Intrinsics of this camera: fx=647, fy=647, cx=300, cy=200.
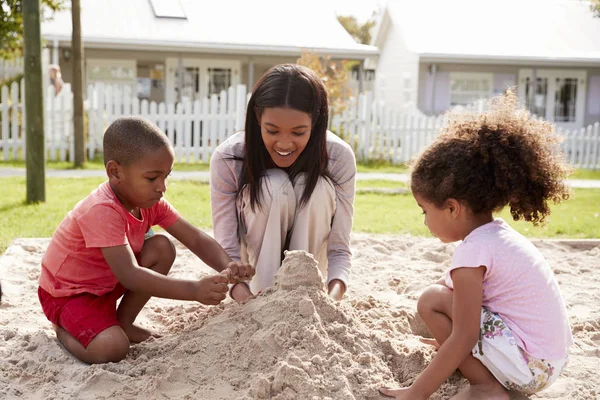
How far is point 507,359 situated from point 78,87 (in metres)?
9.53

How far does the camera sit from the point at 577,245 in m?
5.23

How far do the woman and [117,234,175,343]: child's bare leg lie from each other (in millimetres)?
327

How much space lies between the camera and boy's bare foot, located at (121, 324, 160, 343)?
10.2 ft

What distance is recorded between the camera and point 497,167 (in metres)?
2.36

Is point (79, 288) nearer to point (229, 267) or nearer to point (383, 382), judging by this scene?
point (229, 267)

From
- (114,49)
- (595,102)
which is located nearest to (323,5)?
(114,49)

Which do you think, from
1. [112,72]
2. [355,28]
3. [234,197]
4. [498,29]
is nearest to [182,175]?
[234,197]

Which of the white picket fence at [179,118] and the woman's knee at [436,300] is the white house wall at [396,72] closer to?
the white picket fence at [179,118]

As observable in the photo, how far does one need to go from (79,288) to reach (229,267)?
2.25 feet

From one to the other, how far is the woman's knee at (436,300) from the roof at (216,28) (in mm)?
14856

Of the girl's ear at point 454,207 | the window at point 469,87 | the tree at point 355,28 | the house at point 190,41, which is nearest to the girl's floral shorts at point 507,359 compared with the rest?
the girl's ear at point 454,207

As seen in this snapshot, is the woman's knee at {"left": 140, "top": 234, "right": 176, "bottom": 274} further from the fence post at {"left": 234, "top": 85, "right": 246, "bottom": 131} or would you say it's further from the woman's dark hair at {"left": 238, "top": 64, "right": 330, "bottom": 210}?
the fence post at {"left": 234, "top": 85, "right": 246, "bottom": 131}

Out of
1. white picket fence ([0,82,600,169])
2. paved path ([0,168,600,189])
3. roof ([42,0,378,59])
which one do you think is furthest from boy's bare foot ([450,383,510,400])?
roof ([42,0,378,59])

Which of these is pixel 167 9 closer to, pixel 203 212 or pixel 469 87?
pixel 469 87
